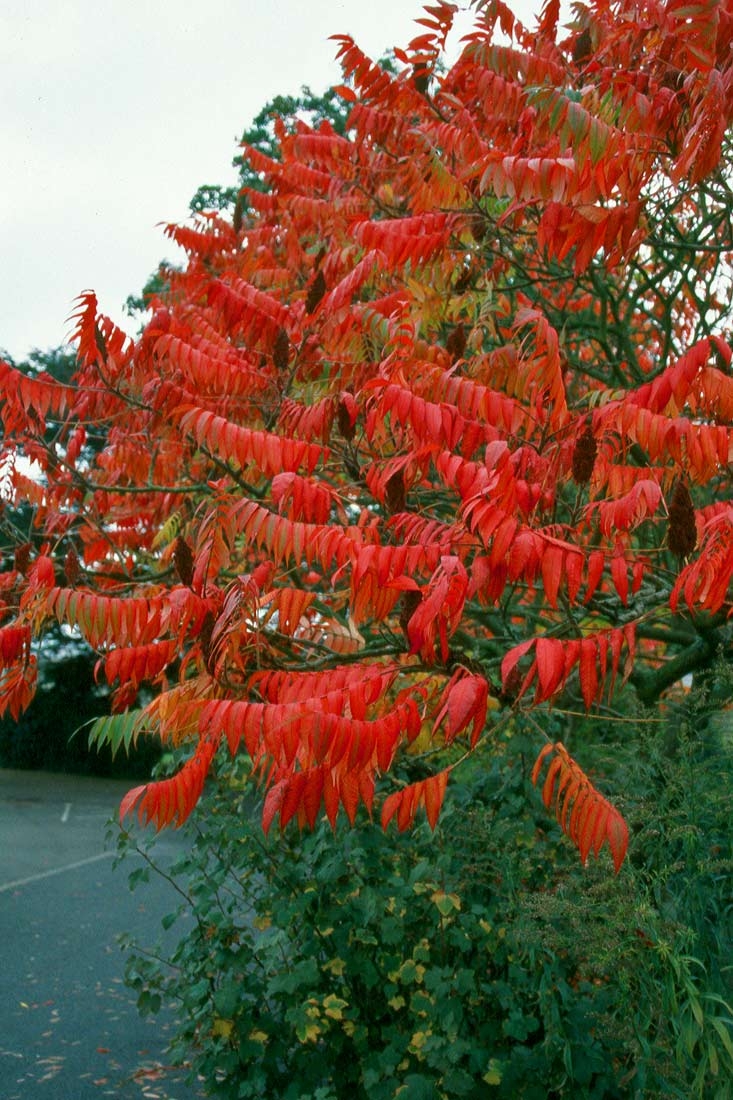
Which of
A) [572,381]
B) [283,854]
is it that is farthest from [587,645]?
[572,381]

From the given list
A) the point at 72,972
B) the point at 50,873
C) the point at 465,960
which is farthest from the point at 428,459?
the point at 50,873

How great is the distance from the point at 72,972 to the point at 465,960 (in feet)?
15.4

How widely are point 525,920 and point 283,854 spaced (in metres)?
1.54

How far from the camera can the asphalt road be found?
18.7 ft

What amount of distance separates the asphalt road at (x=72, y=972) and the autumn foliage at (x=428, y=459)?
2.32 metres

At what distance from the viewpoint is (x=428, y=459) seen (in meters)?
4.05

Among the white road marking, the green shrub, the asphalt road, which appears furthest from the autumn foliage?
the white road marking

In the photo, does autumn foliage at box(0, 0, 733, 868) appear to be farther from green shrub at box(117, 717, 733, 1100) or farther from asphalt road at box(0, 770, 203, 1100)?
asphalt road at box(0, 770, 203, 1100)

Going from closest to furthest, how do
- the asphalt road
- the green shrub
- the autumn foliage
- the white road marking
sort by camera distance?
the autumn foliage, the green shrub, the asphalt road, the white road marking

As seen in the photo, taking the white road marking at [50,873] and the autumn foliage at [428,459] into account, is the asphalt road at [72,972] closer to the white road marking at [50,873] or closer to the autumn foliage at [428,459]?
the white road marking at [50,873]

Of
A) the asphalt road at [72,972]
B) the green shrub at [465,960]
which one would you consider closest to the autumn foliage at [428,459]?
the green shrub at [465,960]

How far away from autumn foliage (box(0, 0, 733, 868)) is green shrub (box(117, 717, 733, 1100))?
0.31 meters

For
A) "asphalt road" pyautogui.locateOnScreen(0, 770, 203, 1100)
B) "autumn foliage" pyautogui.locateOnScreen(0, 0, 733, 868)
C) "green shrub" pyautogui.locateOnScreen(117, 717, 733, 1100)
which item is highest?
"autumn foliage" pyautogui.locateOnScreen(0, 0, 733, 868)

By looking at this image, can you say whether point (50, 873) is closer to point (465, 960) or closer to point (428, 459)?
point (465, 960)
